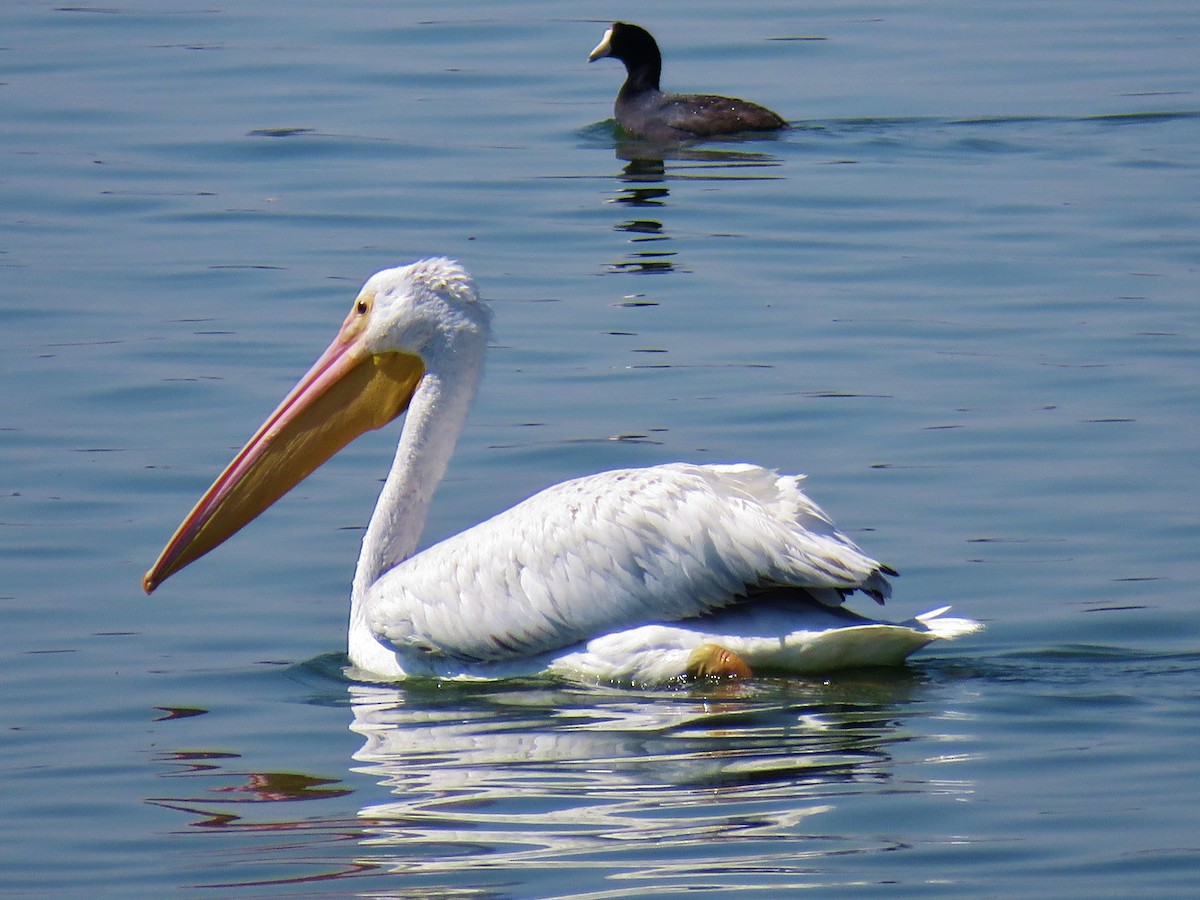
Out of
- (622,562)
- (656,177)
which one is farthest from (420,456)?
(656,177)

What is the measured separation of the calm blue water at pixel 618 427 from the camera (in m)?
4.35

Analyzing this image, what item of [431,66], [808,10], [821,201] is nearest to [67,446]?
[821,201]

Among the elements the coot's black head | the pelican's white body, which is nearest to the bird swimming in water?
the coot's black head

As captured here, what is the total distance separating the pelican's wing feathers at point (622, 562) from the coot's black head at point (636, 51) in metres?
8.90

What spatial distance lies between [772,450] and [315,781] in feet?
9.49

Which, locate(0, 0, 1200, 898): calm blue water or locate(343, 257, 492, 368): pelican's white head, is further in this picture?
locate(343, 257, 492, 368): pelican's white head

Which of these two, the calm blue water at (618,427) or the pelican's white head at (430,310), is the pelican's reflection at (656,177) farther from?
the pelican's white head at (430,310)

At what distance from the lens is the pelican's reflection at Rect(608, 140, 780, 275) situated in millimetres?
10500

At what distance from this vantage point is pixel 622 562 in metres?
5.27

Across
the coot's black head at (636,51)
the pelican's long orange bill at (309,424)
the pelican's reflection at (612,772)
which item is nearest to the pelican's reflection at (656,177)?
the coot's black head at (636,51)

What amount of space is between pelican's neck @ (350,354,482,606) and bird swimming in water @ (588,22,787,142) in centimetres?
714

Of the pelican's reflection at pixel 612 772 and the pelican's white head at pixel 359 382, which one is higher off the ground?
the pelican's white head at pixel 359 382

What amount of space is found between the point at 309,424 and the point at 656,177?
680 centimetres

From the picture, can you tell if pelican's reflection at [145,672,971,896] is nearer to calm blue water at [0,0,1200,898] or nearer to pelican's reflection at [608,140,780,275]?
calm blue water at [0,0,1200,898]
